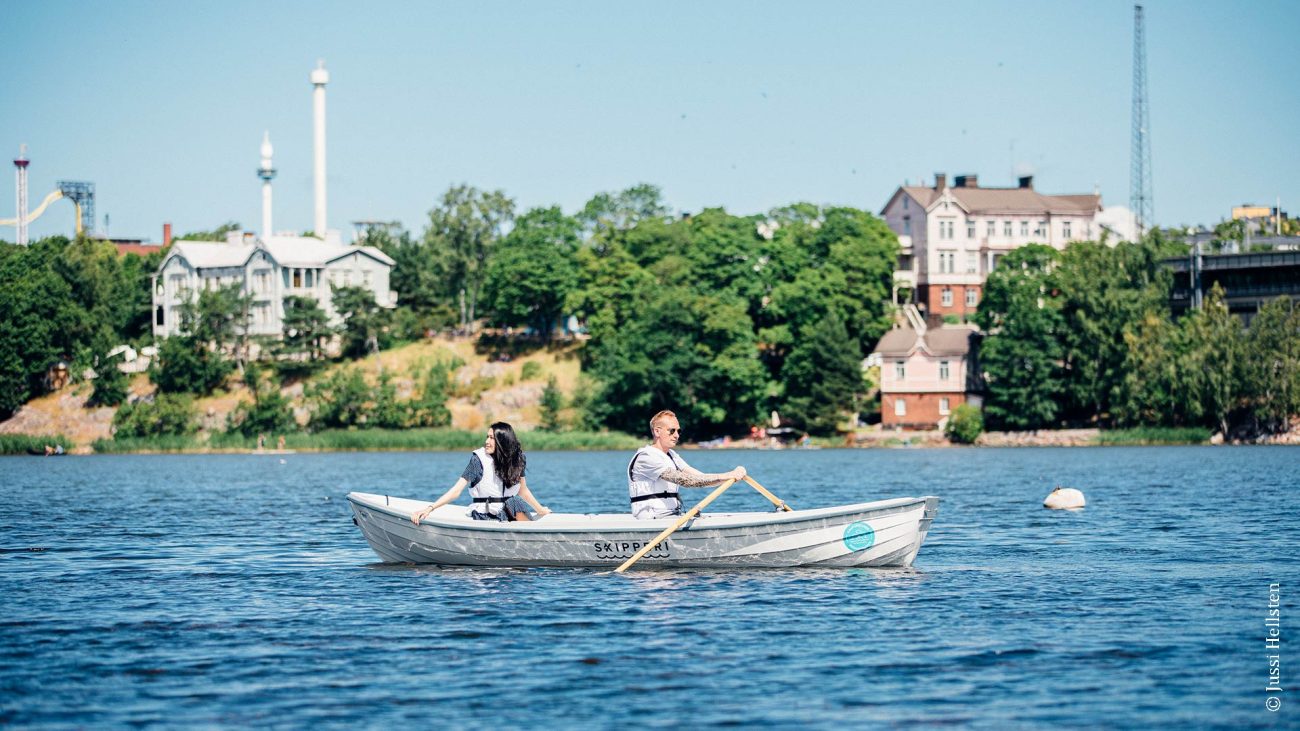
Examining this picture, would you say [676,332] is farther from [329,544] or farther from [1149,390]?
[329,544]

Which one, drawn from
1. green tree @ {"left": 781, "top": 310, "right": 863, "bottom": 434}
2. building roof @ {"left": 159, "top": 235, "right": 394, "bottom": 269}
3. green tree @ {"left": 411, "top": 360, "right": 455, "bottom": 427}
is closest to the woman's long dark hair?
green tree @ {"left": 781, "top": 310, "right": 863, "bottom": 434}

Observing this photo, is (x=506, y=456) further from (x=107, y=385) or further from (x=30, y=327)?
(x=30, y=327)

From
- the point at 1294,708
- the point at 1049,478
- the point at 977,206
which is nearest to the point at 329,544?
the point at 1294,708

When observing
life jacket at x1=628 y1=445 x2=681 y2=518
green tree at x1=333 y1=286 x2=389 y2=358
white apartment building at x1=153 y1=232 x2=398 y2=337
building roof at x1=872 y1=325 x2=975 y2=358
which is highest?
white apartment building at x1=153 y1=232 x2=398 y2=337

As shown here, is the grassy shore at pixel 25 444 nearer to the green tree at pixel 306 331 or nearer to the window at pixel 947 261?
the green tree at pixel 306 331

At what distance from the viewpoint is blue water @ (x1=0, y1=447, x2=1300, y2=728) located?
15.0 metres

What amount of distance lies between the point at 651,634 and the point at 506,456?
5.66 m

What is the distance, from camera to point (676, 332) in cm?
10169

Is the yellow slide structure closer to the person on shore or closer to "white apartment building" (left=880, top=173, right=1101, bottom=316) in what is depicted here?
"white apartment building" (left=880, top=173, right=1101, bottom=316)

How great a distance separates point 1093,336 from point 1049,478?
128 ft

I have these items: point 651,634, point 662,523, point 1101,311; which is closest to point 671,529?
point 662,523

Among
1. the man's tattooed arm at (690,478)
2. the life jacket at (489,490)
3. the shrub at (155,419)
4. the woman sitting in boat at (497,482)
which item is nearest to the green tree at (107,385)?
the shrub at (155,419)

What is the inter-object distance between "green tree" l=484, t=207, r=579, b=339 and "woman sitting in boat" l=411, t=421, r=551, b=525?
295 ft

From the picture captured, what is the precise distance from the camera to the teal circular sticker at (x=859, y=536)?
23017mm
